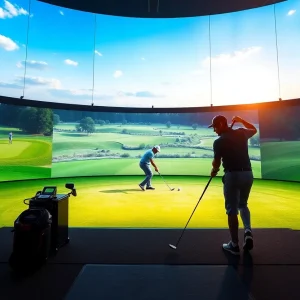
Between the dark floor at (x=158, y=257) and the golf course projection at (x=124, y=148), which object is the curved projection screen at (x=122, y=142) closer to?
the golf course projection at (x=124, y=148)

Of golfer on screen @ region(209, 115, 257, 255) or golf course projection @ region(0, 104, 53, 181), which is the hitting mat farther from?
golf course projection @ region(0, 104, 53, 181)

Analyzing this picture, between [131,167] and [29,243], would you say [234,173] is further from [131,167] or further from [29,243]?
[131,167]

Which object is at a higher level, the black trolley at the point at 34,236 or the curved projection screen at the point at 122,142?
the curved projection screen at the point at 122,142

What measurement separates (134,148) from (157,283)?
10.0 metres

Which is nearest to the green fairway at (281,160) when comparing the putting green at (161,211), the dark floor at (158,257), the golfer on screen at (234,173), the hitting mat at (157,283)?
the putting green at (161,211)

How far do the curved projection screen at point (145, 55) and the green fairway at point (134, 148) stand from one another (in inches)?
66.4

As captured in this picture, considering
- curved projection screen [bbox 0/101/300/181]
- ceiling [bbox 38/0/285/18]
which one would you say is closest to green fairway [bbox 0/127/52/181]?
curved projection screen [bbox 0/101/300/181]

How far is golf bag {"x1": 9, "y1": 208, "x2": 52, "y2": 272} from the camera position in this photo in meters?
2.10

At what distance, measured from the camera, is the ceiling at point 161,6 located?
26.5ft

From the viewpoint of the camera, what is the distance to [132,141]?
38.8 ft

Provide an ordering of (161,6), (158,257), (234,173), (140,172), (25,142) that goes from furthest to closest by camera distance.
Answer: (140,172)
(25,142)
(161,6)
(234,173)
(158,257)

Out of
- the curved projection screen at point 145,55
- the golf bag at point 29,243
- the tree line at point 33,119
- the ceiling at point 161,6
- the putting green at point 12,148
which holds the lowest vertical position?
the golf bag at point 29,243

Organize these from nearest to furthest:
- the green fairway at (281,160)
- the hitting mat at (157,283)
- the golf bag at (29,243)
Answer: the hitting mat at (157,283) → the golf bag at (29,243) → the green fairway at (281,160)

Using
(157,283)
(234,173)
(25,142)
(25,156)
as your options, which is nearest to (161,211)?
(234,173)
